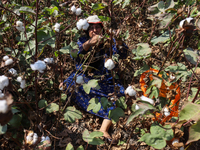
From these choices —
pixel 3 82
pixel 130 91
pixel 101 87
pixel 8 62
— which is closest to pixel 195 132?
pixel 130 91

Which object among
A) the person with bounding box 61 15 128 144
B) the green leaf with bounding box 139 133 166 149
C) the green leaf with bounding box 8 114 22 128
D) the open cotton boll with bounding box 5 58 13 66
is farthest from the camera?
the person with bounding box 61 15 128 144

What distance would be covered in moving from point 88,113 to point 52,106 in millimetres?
722

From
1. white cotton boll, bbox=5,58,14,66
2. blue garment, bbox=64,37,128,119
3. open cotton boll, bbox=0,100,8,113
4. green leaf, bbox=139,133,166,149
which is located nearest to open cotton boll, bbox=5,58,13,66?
white cotton boll, bbox=5,58,14,66

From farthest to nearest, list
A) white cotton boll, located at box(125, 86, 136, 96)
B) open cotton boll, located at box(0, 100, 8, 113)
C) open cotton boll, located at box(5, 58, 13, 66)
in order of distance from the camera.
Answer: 1. open cotton boll, located at box(5, 58, 13, 66)
2. white cotton boll, located at box(125, 86, 136, 96)
3. open cotton boll, located at box(0, 100, 8, 113)

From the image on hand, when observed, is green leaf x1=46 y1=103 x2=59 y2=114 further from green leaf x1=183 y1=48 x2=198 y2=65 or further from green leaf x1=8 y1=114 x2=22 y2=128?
green leaf x1=183 y1=48 x2=198 y2=65

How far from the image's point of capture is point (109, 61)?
0.90 metres

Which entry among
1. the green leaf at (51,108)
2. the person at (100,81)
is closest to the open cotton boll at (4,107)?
the green leaf at (51,108)

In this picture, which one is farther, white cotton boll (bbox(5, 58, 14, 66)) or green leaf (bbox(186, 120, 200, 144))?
white cotton boll (bbox(5, 58, 14, 66))

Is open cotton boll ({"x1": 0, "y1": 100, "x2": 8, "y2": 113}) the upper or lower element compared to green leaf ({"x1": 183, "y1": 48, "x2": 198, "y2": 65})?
lower

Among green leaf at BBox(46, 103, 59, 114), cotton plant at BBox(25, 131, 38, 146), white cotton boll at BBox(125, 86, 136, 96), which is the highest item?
white cotton boll at BBox(125, 86, 136, 96)

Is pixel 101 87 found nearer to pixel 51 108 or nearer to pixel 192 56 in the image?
pixel 51 108

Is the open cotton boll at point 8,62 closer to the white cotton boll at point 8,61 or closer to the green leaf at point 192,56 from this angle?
the white cotton boll at point 8,61

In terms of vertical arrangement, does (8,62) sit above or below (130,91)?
above

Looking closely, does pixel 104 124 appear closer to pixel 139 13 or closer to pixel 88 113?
pixel 88 113
